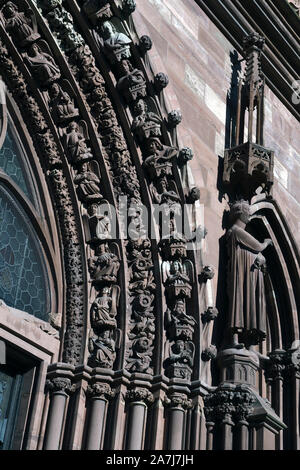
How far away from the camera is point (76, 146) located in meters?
9.65

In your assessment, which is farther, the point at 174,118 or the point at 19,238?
the point at 174,118

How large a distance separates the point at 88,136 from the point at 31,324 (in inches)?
81.3

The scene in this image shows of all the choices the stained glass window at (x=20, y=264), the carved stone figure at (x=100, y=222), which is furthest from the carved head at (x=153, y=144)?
the stained glass window at (x=20, y=264)

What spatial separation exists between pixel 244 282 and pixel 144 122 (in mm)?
1848

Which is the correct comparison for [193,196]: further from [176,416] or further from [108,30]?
[176,416]

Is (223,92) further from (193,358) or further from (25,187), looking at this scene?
(193,358)

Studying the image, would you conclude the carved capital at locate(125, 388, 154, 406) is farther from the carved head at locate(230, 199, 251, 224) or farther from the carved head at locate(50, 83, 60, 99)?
the carved head at locate(50, 83, 60, 99)

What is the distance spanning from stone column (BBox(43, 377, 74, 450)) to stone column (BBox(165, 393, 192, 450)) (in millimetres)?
892

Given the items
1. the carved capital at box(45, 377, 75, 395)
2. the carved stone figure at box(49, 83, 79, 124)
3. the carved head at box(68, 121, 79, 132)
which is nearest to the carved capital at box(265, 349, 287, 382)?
the carved capital at box(45, 377, 75, 395)

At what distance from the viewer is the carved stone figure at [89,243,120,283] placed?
923 centimetres

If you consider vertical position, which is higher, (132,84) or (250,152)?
(132,84)

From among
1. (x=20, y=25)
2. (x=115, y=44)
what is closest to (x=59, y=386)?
(x=115, y=44)

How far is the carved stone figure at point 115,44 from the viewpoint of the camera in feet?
31.8

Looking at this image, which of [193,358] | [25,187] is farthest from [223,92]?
[193,358]
